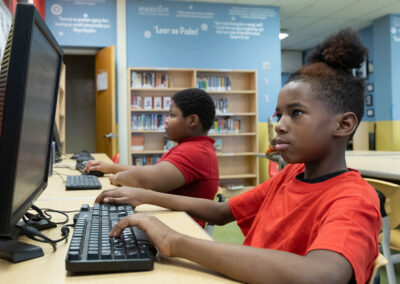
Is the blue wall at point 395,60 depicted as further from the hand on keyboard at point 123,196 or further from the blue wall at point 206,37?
the hand on keyboard at point 123,196

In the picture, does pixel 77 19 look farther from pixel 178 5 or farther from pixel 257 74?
pixel 257 74

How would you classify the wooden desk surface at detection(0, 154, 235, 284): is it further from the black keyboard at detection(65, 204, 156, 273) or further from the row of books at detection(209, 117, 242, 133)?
the row of books at detection(209, 117, 242, 133)

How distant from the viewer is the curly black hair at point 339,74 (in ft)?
2.63

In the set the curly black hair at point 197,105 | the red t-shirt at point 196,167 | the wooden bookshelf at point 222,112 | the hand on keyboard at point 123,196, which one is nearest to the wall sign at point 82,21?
the wooden bookshelf at point 222,112

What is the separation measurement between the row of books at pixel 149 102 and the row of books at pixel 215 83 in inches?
22.2

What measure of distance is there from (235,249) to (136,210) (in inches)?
20.7

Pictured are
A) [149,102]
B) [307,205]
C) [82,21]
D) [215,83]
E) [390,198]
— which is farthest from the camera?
[215,83]

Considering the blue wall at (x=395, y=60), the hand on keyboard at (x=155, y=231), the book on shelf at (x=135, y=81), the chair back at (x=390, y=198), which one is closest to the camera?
the hand on keyboard at (x=155, y=231)

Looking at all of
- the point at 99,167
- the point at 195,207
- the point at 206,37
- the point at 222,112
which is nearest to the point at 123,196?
the point at 195,207

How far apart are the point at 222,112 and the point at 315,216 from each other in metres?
4.60

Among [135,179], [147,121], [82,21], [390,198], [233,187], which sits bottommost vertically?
[233,187]

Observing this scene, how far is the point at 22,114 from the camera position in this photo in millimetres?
532

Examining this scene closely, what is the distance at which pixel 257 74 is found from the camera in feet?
18.0

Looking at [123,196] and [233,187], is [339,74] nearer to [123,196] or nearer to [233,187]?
[123,196]
